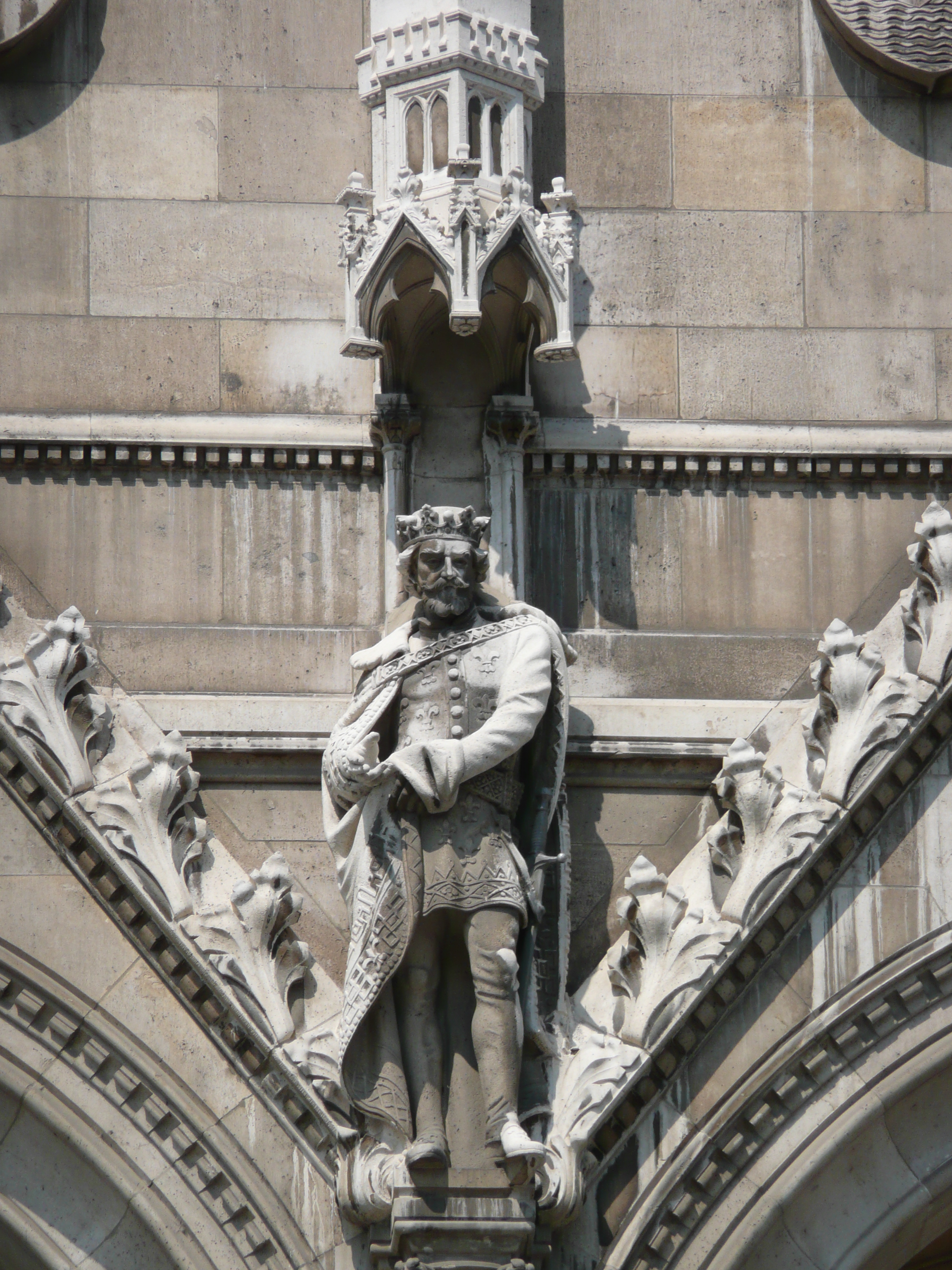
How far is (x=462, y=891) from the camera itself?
11625 mm

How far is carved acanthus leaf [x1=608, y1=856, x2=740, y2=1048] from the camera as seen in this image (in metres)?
11.9

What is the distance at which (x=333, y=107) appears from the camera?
1345cm

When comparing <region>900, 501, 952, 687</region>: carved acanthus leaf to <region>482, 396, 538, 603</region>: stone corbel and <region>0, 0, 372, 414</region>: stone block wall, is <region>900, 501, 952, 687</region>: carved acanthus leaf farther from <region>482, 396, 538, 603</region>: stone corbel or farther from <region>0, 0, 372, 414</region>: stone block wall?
<region>0, 0, 372, 414</region>: stone block wall


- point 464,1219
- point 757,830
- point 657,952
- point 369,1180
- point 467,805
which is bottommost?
point 464,1219

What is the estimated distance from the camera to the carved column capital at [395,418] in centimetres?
1287

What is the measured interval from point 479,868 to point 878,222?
13.0 ft

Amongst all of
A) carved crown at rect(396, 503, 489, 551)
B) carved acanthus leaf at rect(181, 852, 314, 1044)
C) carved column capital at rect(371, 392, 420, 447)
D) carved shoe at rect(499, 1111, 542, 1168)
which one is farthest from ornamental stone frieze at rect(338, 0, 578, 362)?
carved shoe at rect(499, 1111, 542, 1168)

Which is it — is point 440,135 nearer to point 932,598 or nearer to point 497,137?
point 497,137

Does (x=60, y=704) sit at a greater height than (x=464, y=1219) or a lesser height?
greater

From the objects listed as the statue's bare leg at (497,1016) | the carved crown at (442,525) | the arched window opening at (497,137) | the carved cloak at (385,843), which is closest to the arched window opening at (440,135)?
the arched window opening at (497,137)

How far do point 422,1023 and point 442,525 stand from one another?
2086mm

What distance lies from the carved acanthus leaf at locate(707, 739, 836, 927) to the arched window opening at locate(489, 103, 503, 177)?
2.80 metres

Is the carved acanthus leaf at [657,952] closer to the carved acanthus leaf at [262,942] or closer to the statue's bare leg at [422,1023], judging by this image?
the statue's bare leg at [422,1023]

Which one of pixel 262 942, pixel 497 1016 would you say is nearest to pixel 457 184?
pixel 262 942
